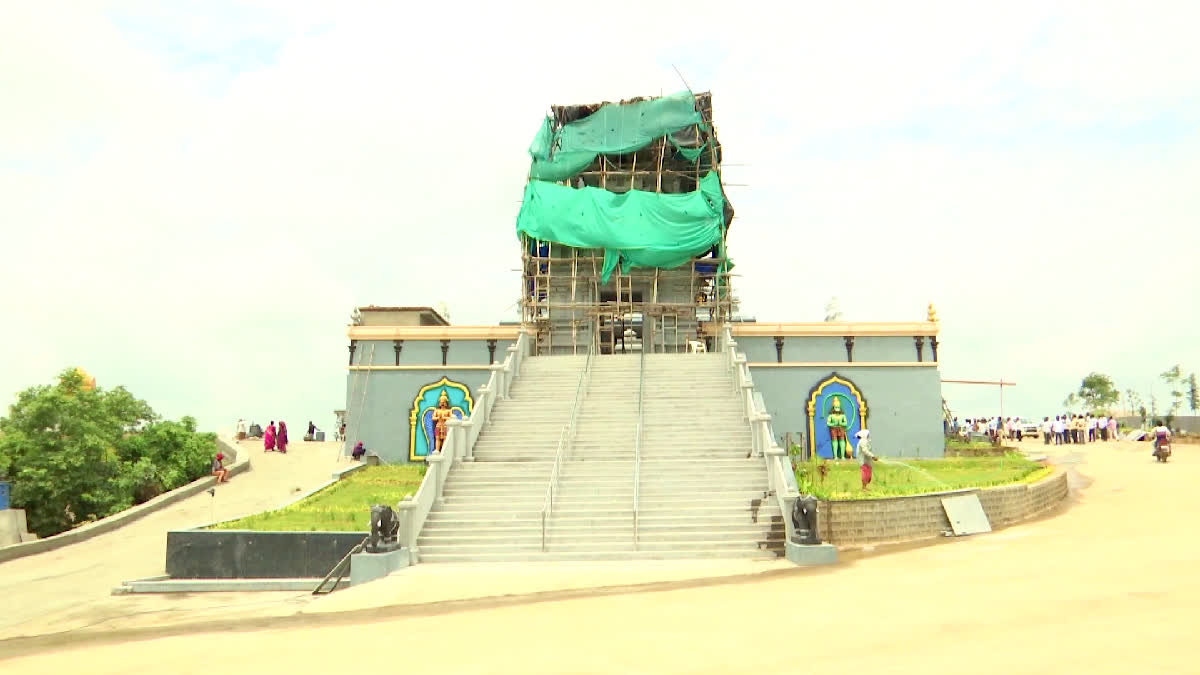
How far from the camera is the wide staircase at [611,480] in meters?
17.5

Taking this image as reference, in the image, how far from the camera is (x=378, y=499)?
867 inches

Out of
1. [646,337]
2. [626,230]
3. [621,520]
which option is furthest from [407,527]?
[626,230]

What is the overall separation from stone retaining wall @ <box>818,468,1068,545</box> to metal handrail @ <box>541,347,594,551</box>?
596cm

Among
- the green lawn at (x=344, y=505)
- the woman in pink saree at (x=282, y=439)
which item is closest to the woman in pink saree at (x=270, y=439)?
the woman in pink saree at (x=282, y=439)

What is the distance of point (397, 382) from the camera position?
3378 centimetres

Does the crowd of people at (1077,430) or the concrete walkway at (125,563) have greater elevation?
the crowd of people at (1077,430)

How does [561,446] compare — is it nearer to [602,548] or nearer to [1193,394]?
[602,548]

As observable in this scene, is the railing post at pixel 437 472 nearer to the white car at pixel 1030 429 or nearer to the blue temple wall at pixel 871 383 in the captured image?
the blue temple wall at pixel 871 383

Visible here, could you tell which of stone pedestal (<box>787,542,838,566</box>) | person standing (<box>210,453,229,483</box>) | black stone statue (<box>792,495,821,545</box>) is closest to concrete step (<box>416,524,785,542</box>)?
black stone statue (<box>792,495,821,545</box>)

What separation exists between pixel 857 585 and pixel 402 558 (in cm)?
904

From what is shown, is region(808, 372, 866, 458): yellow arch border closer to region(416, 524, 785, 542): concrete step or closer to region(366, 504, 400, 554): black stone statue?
region(416, 524, 785, 542): concrete step

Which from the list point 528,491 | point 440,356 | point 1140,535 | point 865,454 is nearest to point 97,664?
point 528,491

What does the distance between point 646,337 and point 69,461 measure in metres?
21.0

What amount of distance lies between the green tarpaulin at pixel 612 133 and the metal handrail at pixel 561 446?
37.7 feet
